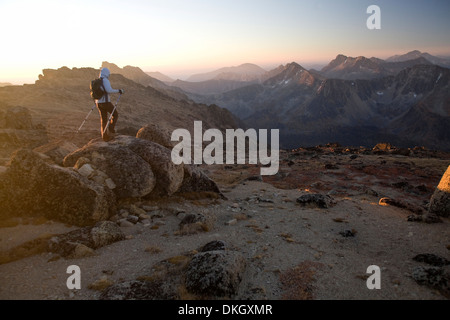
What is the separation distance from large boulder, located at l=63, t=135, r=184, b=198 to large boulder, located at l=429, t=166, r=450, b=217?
46.1ft

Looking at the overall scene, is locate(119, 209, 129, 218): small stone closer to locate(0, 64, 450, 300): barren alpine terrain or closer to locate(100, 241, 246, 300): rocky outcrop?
locate(0, 64, 450, 300): barren alpine terrain

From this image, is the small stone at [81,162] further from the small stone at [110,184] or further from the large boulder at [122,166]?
the small stone at [110,184]

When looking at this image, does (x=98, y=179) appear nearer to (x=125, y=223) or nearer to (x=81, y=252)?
(x=125, y=223)

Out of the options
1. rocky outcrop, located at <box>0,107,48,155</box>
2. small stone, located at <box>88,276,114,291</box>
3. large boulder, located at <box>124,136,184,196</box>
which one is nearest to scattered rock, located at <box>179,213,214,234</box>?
large boulder, located at <box>124,136,184,196</box>

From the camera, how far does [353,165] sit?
3706 cm

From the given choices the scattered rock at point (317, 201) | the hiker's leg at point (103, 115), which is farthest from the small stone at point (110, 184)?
the scattered rock at point (317, 201)

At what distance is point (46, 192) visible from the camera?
33.6 feet

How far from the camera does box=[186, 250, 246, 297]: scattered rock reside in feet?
22.4

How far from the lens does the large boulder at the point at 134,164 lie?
12469 millimetres

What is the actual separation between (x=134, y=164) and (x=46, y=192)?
377cm

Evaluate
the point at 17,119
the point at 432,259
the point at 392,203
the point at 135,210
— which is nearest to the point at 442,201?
the point at 392,203

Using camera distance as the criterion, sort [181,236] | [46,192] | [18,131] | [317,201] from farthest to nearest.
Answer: [18,131] → [317,201] → [181,236] → [46,192]
